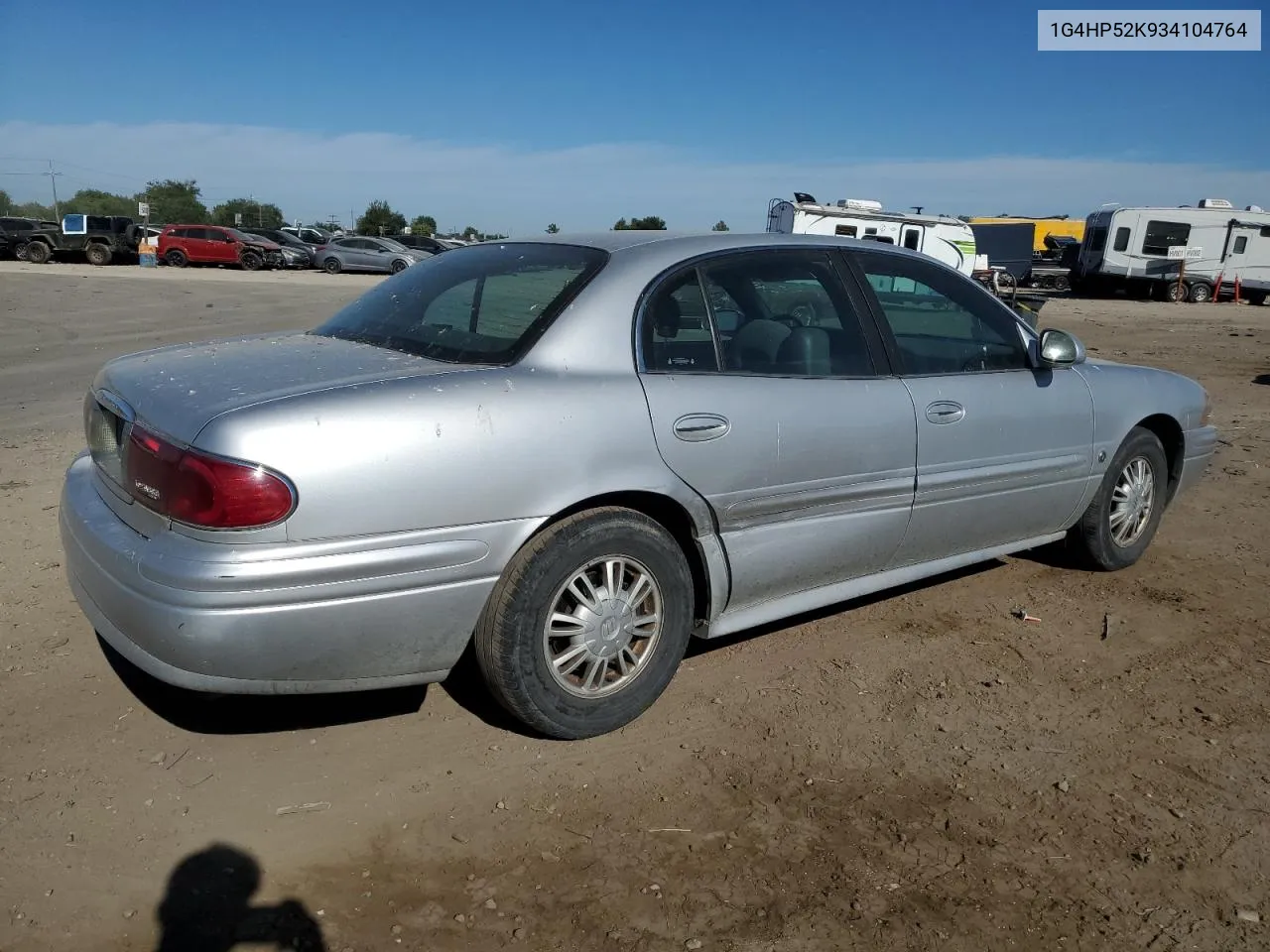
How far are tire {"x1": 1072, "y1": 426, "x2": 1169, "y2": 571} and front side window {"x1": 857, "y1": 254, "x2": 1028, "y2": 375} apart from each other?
34.8 inches

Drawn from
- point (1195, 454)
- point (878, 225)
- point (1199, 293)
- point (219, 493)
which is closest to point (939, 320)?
point (1195, 454)

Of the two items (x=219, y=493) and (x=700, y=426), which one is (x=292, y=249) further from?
(x=219, y=493)

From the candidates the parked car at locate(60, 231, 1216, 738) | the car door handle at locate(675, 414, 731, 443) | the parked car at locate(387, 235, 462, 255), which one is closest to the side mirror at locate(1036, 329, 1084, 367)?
the parked car at locate(60, 231, 1216, 738)

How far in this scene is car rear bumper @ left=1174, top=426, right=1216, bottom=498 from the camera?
199 inches

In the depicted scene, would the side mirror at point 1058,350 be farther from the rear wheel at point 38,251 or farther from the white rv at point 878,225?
Result: the rear wheel at point 38,251

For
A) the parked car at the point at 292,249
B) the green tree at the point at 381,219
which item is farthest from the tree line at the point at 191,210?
the parked car at the point at 292,249

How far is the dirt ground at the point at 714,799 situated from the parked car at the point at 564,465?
0.33 metres

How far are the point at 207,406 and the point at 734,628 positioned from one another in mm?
1828

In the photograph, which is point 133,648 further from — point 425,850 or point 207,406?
point 425,850

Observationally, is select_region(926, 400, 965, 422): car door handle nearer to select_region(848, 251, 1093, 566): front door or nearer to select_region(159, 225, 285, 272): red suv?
select_region(848, 251, 1093, 566): front door

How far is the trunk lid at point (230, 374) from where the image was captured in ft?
9.00

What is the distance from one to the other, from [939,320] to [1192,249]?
31381 mm

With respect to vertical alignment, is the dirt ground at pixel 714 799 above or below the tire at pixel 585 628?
below

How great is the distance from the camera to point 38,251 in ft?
112
